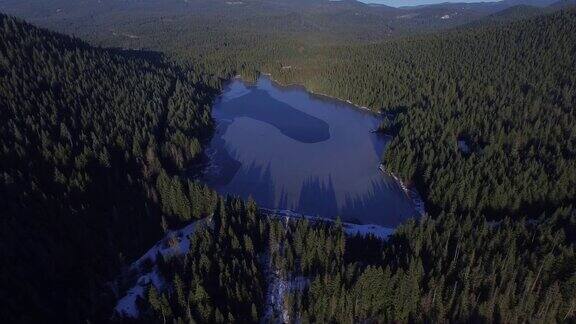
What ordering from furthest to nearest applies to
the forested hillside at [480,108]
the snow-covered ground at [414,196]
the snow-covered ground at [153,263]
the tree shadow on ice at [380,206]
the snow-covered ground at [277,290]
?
the snow-covered ground at [414,196] < the tree shadow on ice at [380,206] < the forested hillside at [480,108] < the snow-covered ground at [153,263] < the snow-covered ground at [277,290]

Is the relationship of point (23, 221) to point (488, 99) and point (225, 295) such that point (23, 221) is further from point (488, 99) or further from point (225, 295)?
point (488, 99)

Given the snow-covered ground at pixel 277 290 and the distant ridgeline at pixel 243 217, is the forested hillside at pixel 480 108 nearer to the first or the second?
the distant ridgeline at pixel 243 217

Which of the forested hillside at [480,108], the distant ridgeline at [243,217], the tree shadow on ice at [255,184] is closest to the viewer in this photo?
the distant ridgeline at [243,217]

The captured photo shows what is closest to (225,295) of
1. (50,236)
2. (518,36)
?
(50,236)

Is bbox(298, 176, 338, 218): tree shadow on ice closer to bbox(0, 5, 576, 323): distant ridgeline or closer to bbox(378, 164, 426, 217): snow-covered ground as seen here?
bbox(0, 5, 576, 323): distant ridgeline

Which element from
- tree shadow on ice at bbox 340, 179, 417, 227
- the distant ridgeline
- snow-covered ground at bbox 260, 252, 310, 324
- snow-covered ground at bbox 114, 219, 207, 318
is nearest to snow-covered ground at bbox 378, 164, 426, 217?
tree shadow on ice at bbox 340, 179, 417, 227

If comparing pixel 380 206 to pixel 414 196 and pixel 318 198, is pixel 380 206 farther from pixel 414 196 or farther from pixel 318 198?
pixel 318 198

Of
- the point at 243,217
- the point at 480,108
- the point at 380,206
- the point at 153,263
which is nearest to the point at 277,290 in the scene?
the point at 243,217

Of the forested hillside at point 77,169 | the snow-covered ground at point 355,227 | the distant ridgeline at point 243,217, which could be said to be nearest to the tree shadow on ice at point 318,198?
the snow-covered ground at point 355,227
